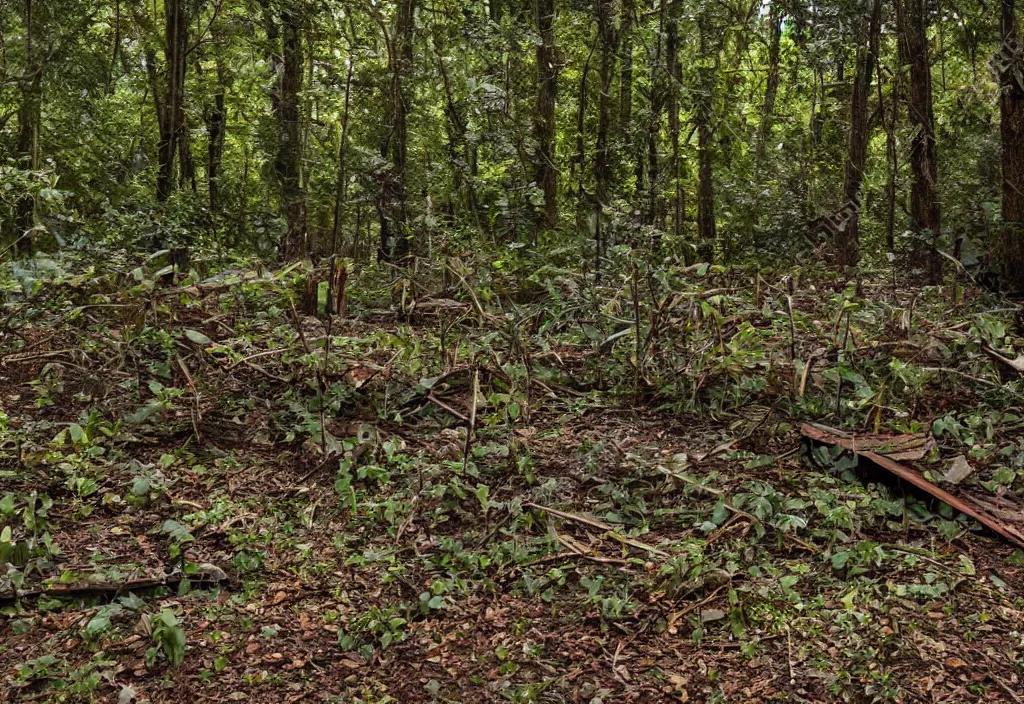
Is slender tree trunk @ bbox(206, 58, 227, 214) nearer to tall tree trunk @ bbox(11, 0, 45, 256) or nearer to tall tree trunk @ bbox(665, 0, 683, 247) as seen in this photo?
tall tree trunk @ bbox(11, 0, 45, 256)

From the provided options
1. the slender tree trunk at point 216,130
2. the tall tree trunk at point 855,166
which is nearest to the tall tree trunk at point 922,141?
the tall tree trunk at point 855,166

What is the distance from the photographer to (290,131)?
328 inches

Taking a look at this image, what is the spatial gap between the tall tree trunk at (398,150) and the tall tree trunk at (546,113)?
4.86ft

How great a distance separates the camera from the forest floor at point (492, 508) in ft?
9.20

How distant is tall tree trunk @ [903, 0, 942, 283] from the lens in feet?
26.6

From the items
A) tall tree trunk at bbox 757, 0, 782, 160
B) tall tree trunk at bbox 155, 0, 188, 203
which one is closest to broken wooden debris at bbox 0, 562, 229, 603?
tall tree trunk at bbox 155, 0, 188, 203

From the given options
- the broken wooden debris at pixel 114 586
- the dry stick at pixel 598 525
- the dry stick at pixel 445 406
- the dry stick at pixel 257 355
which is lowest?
the broken wooden debris at pixel 114 586

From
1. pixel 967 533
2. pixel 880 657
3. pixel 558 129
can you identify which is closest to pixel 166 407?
pixel 880 657

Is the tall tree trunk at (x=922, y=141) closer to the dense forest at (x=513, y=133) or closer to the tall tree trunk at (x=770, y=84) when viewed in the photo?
the dense forest at (x=513, y=133)

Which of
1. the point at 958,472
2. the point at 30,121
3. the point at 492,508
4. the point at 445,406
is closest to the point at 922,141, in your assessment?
the point at 958,472

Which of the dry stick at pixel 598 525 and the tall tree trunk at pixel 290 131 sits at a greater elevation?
the tall tree trunk at pixel 290 131

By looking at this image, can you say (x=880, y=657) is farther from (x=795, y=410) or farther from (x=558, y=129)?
(x=558, y=129)

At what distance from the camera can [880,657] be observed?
2.79 m

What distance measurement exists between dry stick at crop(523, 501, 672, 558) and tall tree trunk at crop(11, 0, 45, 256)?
5.17 m
